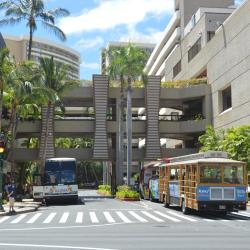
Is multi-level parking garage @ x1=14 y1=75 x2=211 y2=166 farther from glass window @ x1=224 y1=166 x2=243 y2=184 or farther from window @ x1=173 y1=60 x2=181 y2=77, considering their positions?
glass window @ x1=224 y1=166 x2=243 y2=184

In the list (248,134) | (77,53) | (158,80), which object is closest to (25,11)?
(158,80)

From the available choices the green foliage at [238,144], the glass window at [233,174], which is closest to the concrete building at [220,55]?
the green foliage at [238,144]

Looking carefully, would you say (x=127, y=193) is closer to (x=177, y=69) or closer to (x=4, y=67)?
(x=4, y=67)

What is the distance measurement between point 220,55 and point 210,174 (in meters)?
32.8

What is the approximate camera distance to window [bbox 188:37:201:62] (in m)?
66.7

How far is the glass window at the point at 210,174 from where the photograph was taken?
25078 millimetres

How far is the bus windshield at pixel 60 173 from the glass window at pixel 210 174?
17.1 meters

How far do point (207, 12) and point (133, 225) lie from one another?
157 ft

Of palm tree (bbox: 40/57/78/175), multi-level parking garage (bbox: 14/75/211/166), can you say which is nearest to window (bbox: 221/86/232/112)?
multi-level parking garage (bbox: 14/75/211/166)

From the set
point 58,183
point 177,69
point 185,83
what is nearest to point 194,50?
point 185,83

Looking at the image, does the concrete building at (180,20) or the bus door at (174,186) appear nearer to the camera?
the bus door at (174,186)

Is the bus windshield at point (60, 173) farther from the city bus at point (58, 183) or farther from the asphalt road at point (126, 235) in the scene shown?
the asphalt road at point (126, 235)

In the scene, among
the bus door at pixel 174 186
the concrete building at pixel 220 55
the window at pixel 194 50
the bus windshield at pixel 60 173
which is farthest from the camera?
the window at pixel 194 50

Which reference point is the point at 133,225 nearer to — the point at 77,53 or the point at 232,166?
the point at 232,166
